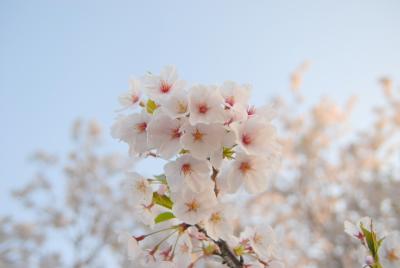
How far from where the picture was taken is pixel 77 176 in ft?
30.0

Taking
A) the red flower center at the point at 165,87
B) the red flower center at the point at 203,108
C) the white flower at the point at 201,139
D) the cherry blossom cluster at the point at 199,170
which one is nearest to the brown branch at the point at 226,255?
the cherry blossom cluster at the point at 199,170

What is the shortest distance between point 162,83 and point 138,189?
0.37 metres

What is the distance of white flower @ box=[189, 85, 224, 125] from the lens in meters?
0.95

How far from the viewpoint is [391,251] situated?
2.98ft

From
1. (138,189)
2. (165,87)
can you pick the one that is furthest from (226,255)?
(165,87)

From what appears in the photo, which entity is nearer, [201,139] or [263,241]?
[201,139]

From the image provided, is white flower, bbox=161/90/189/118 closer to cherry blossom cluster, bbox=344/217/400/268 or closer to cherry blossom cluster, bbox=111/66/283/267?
cherry blossom cluster, bbox=111/66/283/267

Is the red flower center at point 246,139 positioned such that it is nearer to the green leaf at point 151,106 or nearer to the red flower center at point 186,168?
the red flower center at point 186,168

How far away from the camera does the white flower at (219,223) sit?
984 mm

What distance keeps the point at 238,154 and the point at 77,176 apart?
29.3ft

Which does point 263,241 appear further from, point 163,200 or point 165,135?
point 165,135

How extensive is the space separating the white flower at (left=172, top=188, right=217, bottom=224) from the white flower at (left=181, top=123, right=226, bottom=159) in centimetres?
11

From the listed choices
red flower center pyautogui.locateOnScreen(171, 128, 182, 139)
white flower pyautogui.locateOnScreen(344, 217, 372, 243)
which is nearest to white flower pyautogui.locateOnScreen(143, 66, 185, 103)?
red flower center pyautogui.locateOnScreen(171, 128, 182, 139)

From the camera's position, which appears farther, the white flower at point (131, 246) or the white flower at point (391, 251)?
the white flower at point (131, 246)
